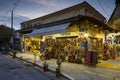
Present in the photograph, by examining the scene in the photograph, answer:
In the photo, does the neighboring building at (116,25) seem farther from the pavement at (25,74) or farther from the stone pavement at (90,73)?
the pavement at (25,74)

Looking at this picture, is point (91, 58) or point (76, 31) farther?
point (76, 31)

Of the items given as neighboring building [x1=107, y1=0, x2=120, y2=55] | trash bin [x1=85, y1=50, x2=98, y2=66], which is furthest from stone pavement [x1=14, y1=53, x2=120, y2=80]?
neighboring building [x1=107, y1=0, x2=120, y2=55]

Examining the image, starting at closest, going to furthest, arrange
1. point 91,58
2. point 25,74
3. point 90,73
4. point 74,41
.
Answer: point 25,74 → point 90,73 → point 91,58 → point 74,41

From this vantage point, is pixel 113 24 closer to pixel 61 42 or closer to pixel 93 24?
pixel 93 24

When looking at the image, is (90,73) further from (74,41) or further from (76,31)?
(76,31)

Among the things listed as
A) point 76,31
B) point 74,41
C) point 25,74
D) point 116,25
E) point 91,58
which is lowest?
point 25,74

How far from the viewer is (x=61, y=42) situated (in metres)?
15.0

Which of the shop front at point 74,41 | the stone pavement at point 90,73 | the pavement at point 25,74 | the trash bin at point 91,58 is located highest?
the shop front at point 74,41

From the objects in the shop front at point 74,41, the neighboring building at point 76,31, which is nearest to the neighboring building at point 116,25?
the neighboring building at point 76,31

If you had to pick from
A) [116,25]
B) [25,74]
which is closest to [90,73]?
[25,74]

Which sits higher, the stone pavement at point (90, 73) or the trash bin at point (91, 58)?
the trash bin at point (91, 58)

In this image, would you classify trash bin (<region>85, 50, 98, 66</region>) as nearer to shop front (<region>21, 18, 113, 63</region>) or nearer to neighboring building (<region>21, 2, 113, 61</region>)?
shop front (<region>21, 18, 113, 63</region>)

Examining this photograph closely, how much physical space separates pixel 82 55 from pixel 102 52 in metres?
3.60

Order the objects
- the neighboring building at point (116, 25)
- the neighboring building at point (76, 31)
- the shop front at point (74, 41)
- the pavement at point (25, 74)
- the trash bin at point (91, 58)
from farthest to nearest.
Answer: the neighboring building at point (116, 25), the neighboring building at point (76, 31), the shop front at point (74, 41), the trash bin at point (91, 58), the pavement at point (25, 74)
